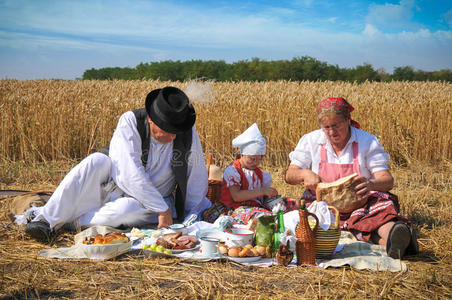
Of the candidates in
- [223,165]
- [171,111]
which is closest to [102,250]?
[171,111]

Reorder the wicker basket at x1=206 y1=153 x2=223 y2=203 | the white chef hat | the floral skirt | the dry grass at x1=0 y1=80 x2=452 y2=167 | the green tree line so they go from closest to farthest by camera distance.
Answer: the floral skirt
the white chef hat
the wicker basket at x1=206 y1=153 x2=223 y2=203
the dry grass at x1=0 y1=80 x2=452 y2=167
the green tree line

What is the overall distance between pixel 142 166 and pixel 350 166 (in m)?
2.04

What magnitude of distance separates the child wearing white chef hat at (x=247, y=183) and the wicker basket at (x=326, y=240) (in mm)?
921

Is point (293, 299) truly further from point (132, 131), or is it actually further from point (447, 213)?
point (447, 213)

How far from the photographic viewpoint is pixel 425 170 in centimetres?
711

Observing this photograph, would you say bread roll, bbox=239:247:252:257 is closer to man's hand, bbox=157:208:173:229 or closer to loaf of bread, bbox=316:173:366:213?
loaf of bread, bbox=316:173:366:213

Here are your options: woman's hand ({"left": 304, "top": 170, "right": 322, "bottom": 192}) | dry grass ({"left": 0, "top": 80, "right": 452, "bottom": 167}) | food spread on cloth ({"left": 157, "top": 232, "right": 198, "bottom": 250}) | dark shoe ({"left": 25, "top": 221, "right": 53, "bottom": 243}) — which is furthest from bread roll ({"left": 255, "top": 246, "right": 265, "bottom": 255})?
dry grass ({"left": 0, "top": 80, "right": 452, "bottom": 167})

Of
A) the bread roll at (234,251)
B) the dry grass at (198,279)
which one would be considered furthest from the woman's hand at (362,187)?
the bread roll at (234,251)

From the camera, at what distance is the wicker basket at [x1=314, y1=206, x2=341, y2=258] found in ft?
10.9

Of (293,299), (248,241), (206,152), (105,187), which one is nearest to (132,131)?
(105,187)

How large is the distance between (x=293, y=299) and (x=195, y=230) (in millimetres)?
1581

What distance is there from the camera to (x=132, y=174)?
4008 mm

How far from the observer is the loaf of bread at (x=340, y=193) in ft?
12.4

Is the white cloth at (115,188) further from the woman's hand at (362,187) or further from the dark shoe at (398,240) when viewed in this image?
the dark shoe at (398,240)
